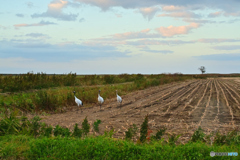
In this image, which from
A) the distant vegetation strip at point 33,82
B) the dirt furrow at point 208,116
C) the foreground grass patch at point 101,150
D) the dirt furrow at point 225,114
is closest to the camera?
the foreground grass patch at point 101,150

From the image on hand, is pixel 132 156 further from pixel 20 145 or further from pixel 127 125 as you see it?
pixel 127 125

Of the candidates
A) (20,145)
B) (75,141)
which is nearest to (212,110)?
(75,141)

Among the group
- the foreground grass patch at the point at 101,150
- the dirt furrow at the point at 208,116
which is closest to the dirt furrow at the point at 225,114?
the dirt furrow at the point at 208,116

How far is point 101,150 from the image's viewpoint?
641cm

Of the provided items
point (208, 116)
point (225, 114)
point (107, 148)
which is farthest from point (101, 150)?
point (225, 114)

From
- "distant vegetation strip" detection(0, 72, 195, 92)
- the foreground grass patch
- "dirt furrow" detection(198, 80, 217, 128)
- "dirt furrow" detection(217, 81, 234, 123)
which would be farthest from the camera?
"distant vegetation strip" detection(0, 72, 195, 92)

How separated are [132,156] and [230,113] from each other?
→ 26.5 ft

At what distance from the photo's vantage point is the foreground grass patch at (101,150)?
245 inches

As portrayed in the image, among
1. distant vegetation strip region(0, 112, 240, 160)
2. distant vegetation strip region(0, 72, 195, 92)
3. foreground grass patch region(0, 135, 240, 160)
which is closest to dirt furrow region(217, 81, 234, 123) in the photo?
distant vegetation strip region(0, 112, 240, 160)

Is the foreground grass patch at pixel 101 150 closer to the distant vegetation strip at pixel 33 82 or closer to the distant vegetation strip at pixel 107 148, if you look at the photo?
the distant vegetation strip at pixel 107 148

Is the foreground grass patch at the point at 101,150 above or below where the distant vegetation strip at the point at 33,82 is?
below

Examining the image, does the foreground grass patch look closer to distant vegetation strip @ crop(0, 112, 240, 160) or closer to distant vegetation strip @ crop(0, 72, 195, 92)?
→ distant vegetation strip @ crop(0, 112, 240, 160)

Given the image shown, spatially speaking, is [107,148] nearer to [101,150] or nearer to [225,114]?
[101,150]

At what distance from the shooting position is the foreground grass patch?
6.23 meters
